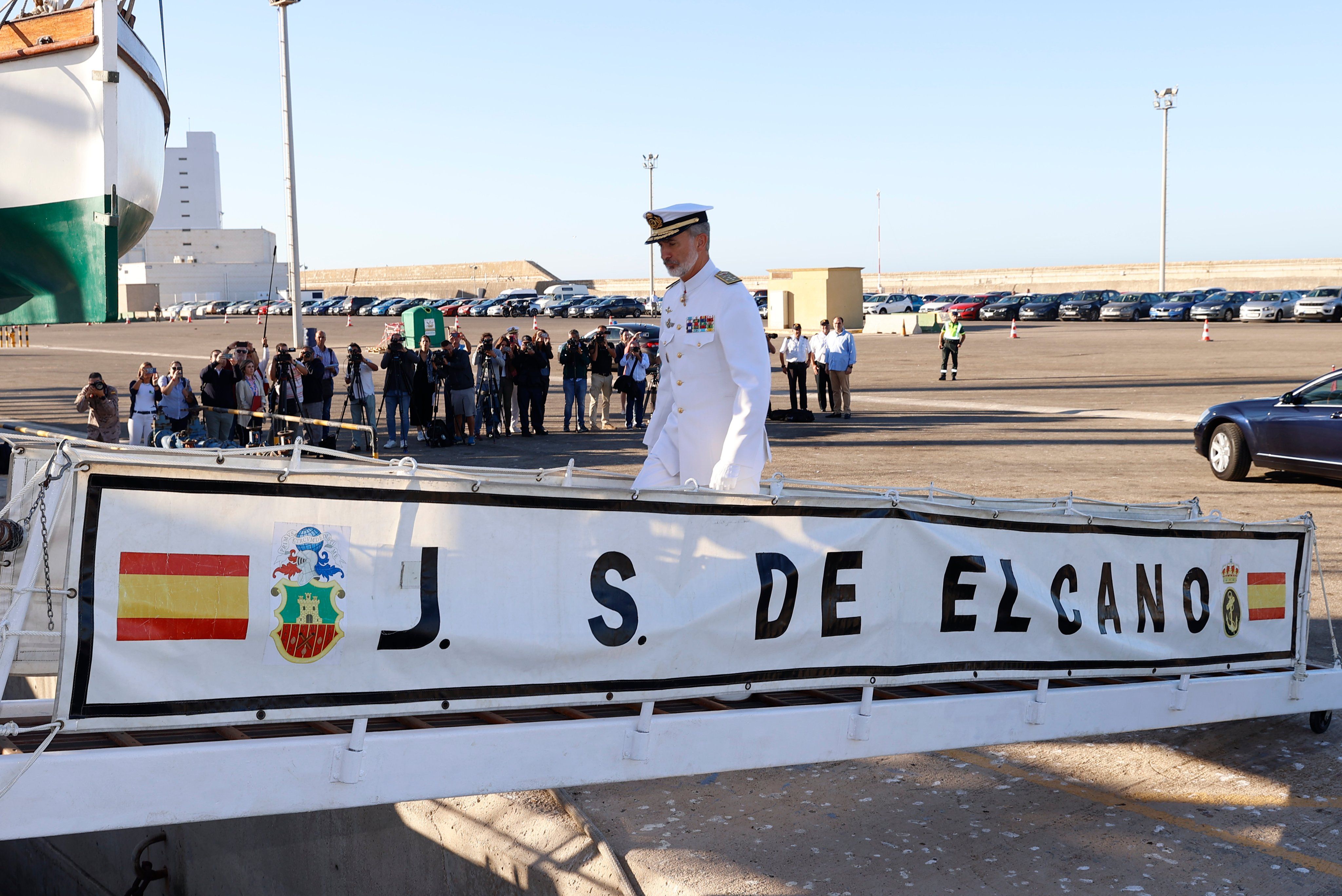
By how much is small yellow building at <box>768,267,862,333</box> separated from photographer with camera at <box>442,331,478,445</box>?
120ft

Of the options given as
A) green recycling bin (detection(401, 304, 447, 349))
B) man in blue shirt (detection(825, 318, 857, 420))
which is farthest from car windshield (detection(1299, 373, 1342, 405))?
green recycling bin (detection(401, 304, 447, 349))

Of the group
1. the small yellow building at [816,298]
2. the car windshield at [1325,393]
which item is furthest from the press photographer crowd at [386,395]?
the small yellow building at [816,298]

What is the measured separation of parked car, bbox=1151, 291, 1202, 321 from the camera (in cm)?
5819

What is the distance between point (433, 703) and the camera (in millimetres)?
3838

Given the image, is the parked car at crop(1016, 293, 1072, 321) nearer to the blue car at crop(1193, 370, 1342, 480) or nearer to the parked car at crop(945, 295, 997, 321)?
the parked car at crop(945, 295, 997, 321)

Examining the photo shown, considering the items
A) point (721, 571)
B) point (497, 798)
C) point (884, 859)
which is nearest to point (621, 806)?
point (497, 798)

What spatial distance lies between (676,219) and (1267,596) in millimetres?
3945

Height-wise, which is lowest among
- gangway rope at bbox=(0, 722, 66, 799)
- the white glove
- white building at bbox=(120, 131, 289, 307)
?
gangway rope at bbox=(0, 722, 66, 799)

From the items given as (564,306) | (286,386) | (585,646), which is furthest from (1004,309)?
(585,646)

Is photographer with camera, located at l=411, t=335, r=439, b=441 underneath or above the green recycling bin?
underneath

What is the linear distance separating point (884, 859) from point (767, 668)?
122 centimetres

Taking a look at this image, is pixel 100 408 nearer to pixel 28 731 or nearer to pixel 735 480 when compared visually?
pixel 735 480

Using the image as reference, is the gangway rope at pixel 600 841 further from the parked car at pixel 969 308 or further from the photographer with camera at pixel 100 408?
the parked car at pixel 969 308

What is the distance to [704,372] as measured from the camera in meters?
4.95
